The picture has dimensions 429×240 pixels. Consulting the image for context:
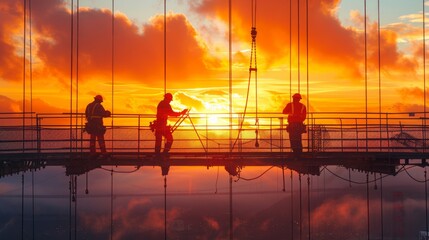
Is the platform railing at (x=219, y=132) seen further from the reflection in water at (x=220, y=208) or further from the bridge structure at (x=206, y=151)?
the reflection in water at (x=220, y=208)

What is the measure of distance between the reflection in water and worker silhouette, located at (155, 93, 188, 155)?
48883mm

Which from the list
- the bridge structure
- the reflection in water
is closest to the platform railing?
the bridge structure

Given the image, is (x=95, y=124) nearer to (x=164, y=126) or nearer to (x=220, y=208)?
(x=164, y=126)

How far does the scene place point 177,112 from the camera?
677 inches

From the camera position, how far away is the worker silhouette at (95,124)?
55.6ft

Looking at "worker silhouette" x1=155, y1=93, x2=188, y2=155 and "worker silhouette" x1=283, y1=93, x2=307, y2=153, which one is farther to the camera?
"worker silhouette" x1=283, y1=93, x2=307, y2=153

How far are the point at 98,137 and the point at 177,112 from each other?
2.08m

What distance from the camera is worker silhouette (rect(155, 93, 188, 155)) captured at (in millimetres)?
16766

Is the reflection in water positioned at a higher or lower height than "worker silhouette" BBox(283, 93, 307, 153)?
lower

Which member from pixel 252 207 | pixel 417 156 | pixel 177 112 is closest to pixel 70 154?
pixel 177 112

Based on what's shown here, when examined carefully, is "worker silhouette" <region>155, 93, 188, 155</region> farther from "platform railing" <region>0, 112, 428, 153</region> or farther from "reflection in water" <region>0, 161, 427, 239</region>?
"reflection in water" <region>0, 161, 427, 239</region>

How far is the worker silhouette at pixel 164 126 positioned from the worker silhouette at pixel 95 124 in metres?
1.31

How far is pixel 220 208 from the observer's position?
86062 millimetres

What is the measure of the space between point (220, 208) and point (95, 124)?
70.0 meters
